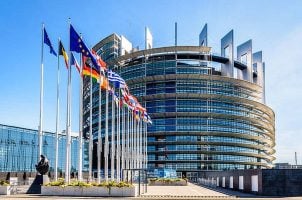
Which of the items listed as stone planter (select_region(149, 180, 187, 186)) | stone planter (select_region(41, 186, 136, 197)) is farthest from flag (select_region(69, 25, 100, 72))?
stone planter (select_region(149, 180, 187, 186))

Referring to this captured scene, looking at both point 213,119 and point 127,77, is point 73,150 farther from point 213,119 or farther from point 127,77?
point 213,119

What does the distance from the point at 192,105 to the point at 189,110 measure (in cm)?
221

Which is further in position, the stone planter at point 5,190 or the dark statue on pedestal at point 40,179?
the dark statue on pedestal at point 40,179

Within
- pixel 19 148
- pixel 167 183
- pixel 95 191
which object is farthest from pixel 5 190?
pixel 19 148

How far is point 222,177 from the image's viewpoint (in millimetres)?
66562

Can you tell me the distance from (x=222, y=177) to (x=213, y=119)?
75.9m

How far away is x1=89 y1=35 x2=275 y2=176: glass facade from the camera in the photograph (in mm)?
139500

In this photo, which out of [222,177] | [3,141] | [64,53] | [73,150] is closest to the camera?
[64,53]

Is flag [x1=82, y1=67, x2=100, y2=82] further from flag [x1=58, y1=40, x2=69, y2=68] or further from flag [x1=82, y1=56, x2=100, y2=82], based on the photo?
flag [x1=58, y1=40, x2=69, y2=68]

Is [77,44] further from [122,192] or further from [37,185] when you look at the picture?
[122,192]

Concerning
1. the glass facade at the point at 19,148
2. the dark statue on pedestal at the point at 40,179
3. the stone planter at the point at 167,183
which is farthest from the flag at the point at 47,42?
the glass facade at the point at 19,148

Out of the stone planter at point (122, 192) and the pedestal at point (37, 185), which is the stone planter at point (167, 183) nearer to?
the stone planter at point (122, 192)

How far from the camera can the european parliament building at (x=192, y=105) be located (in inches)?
5497

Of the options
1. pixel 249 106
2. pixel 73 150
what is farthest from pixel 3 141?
pixel 249 106
